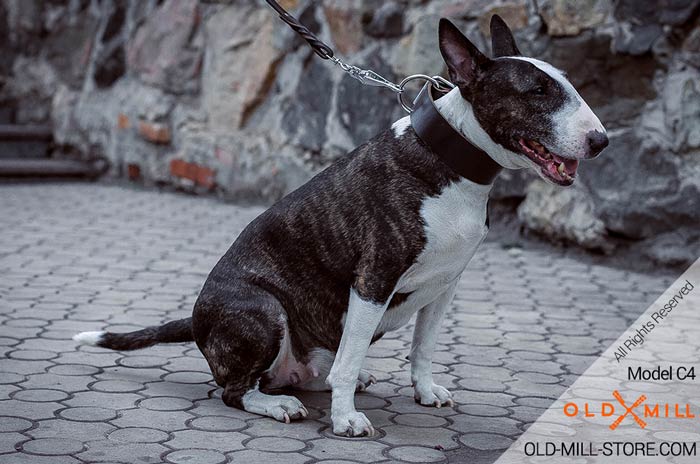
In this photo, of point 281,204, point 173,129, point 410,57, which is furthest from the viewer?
point 173,129

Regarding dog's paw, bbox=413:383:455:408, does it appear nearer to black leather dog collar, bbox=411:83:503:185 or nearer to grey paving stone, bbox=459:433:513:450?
grey paving stone, bbox=459:433:513:450

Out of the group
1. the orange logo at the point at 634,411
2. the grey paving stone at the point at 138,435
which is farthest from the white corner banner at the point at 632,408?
the grey paving stone at the point at 138,435

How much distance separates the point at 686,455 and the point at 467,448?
1.98 ft

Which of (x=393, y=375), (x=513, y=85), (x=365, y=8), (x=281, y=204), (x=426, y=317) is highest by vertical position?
(x=365, y=8)

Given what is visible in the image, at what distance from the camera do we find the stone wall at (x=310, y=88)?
225 inches

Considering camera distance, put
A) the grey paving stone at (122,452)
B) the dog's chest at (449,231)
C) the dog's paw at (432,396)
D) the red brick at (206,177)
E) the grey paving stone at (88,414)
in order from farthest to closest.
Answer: the red brick at (206,177) < the dog's paw at (432,396) < the grey paving stone at (88,414) < the dog's chest at (449,231) < the grey paving stone at (122,452)

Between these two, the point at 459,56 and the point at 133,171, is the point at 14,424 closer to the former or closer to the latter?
the point at 459,56

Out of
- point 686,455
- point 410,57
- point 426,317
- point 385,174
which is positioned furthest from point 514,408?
point 410,57

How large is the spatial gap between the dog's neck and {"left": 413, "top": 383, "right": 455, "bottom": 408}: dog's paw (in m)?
0.81

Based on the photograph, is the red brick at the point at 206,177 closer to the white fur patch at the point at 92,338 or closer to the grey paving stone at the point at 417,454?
the white fur patch at the point at 92,338

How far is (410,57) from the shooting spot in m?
6.74

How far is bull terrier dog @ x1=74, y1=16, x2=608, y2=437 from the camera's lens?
3012mm

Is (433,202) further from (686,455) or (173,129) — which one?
(173,129)

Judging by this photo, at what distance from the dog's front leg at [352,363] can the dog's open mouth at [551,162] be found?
592 mm
